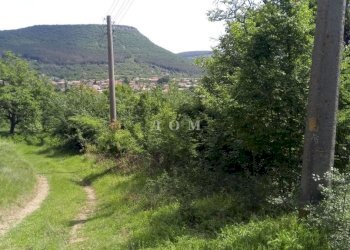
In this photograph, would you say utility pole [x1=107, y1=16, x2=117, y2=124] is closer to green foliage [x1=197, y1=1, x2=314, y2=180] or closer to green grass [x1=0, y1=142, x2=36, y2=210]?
green grass [x1=0, y1=142, x2=36, y2=210]

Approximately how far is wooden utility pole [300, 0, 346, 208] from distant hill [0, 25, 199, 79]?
86623 mm

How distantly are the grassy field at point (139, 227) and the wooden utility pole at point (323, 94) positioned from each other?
870mm

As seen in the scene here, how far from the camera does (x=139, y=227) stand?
9.34m

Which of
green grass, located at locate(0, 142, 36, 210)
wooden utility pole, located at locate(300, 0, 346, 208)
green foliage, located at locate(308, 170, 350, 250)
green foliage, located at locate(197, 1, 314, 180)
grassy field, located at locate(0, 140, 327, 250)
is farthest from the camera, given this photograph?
green grass, located at locate(0, 142, 36, 210)

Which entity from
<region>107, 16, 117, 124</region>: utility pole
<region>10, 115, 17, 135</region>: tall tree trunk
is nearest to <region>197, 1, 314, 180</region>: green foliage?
<region>107, 16, 117, 124</region>: utility pole

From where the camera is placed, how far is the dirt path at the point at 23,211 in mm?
12211

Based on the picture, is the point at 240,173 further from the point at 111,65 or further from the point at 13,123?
the point at 13,123

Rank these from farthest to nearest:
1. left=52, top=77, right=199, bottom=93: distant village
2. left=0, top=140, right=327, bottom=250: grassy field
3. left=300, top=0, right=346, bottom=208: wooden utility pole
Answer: left=52, top=77, right=199, bottom=93: distant village
left=0, top=140, right=327, bottom=250: grassy field
left=300, top=0, right=346, bottom=208: wooden utility pole

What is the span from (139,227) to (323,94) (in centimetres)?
545

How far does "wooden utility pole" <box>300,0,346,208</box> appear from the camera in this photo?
562cm

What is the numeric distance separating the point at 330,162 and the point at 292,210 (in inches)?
49.2

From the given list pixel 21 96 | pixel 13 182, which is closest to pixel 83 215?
pixel 13 182

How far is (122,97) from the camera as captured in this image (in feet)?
115

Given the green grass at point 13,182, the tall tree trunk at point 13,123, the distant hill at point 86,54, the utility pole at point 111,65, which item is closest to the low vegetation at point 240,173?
the green grass at point 13,182
